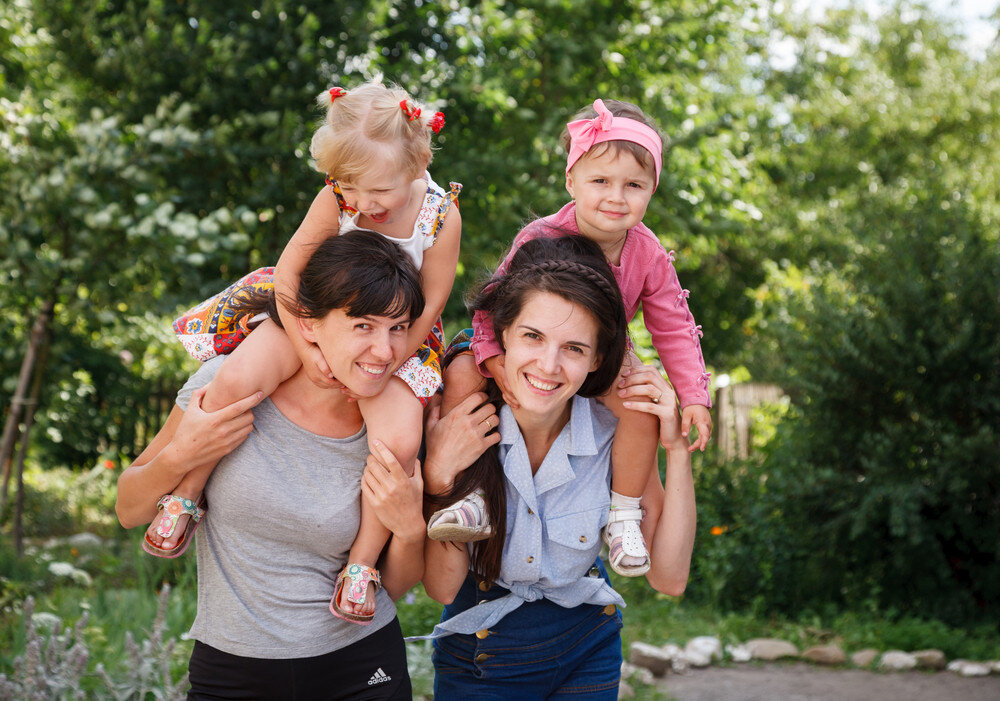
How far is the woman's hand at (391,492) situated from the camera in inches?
84.6

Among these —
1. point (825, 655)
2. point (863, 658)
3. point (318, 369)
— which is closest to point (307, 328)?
point (318, 369)

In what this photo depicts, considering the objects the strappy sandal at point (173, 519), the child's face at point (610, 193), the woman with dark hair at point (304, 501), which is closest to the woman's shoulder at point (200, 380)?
the woman with dark hair at point (304, 501)

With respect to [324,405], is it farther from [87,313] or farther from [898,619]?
[898,619]

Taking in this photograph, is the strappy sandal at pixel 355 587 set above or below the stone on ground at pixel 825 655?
above

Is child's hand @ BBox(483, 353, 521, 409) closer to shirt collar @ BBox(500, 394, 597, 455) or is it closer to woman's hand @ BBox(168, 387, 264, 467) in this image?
shirt collar @ BBox(500, 394, 597, 455)

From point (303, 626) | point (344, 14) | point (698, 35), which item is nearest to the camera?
point (303, 626)

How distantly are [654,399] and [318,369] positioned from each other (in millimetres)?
851

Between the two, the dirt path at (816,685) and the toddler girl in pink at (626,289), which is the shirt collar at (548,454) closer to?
the toddler girl in pink at (626,289)

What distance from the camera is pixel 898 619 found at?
20.6ft

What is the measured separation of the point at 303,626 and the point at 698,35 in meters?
9.02

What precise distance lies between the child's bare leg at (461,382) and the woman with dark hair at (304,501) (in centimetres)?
23

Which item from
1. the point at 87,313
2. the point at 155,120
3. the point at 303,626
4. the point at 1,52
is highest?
the point at 1,52

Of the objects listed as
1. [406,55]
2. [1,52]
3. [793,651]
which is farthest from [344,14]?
[793,651]

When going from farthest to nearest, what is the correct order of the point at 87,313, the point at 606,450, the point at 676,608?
the point at 676,608 → the point at 87,313 → the point at 606,450
